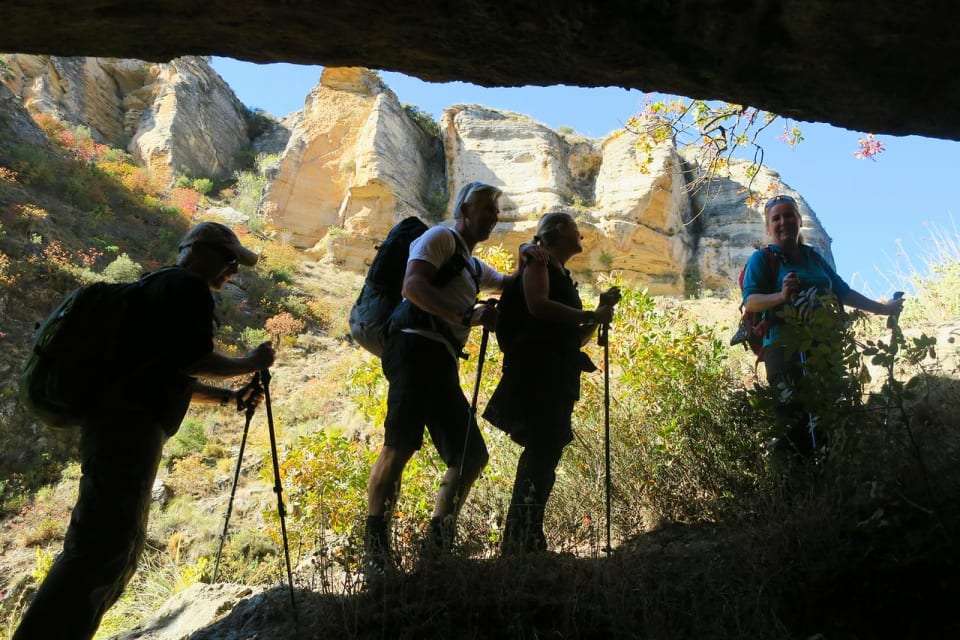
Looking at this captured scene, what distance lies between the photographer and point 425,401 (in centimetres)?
319

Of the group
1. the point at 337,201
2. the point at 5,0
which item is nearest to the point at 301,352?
the point at 337,201

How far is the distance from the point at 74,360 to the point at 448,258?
67.4 inches

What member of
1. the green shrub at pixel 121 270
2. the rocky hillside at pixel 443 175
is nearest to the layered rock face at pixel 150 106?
the rocky hillside at pixel 443 175

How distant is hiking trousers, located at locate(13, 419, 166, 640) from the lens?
7.47 ft

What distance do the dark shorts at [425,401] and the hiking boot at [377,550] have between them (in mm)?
362

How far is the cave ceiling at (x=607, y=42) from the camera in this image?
230cm

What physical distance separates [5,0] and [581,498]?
3694 millimetres

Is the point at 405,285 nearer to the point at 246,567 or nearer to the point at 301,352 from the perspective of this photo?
the point at 246,567

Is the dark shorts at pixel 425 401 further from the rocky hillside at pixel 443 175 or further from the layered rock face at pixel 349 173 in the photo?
the layered rock face at pixel 349 173

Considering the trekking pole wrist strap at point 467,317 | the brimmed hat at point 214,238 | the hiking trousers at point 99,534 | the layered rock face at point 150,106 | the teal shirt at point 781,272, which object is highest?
the layered rock face at point 150,106

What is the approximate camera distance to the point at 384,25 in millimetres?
2518

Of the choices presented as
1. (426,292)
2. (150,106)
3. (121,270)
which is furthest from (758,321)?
(150,106)

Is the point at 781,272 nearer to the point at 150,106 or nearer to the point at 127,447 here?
the point at 127,447

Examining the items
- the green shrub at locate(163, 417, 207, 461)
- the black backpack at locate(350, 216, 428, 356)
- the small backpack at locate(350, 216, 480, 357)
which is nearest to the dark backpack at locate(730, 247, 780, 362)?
the small backpack at locate(350, 216, 480, 357)
